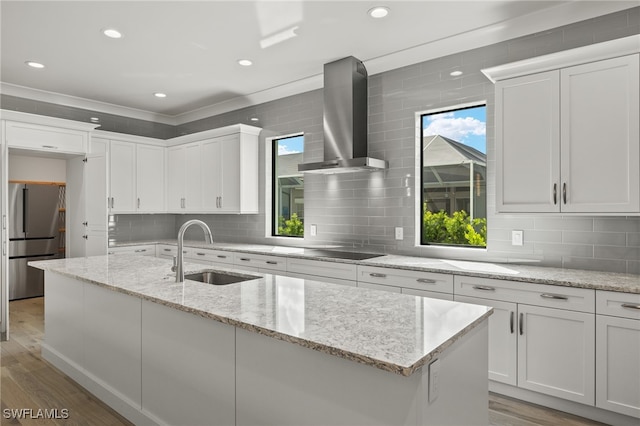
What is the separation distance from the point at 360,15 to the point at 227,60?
5.12ft

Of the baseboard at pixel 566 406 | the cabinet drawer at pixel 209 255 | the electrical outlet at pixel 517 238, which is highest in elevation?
the electrical outlet at pixel 517 238

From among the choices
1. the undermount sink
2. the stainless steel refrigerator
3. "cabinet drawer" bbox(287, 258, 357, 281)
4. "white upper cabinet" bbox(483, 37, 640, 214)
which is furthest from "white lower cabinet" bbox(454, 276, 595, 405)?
the stainless steel refrigerator

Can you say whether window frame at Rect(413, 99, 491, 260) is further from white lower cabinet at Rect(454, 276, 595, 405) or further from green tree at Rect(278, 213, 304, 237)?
green tree at Rect(278, 213, 304, 237)

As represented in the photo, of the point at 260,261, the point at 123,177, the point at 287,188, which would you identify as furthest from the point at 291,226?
the point at 123,177

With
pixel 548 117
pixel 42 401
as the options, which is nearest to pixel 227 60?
pixel 548 117

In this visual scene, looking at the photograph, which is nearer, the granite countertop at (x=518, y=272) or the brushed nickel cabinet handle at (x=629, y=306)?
the brushed nickel cabinet handle at (x=629, y=306)

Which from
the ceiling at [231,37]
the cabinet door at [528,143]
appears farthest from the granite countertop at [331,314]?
the ceiling at [231,37]

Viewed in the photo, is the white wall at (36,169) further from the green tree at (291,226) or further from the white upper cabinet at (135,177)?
the green tree at (291,226)

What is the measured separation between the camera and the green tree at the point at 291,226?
16.4 ft

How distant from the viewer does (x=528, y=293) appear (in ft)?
8.64

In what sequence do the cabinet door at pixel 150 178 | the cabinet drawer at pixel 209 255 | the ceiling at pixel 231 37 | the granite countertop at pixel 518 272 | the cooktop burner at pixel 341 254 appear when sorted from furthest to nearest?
the cabinet door at pixel 150 178, the cabinet drawer at pixel 209 255, the cooktop burner at pixel 341 254, the ceiling at pixel 231 37, the granite countertop at pixel 518 272

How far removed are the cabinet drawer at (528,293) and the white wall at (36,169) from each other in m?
6.07

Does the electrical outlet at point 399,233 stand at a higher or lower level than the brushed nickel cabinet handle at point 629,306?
higher

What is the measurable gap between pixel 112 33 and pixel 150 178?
277cm
